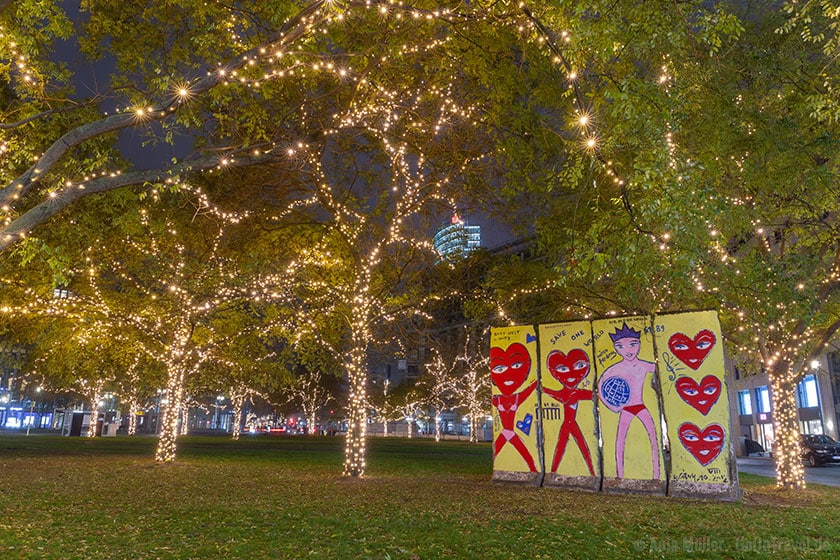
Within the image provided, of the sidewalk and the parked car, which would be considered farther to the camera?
the parked car

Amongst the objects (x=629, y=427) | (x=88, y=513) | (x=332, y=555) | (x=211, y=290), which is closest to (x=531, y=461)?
(x=629, y=427)

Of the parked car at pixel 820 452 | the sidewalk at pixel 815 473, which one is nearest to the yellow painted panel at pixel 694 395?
the sidewalk at pixel 815 473

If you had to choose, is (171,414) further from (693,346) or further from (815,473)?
(815,473)

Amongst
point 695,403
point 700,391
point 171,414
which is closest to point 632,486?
point 695,403

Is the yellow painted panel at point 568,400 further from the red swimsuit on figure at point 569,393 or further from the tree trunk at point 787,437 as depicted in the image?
the tree trunk at point 787,437

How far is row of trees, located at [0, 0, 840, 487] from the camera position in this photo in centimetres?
738

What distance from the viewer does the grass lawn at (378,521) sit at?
20.4 ft

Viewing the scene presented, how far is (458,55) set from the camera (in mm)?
11352

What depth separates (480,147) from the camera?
1491 cm

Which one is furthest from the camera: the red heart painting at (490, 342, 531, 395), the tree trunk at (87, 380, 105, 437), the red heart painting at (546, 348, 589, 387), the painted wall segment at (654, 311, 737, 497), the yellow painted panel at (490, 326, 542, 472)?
the tree trunk at (87, 380, 105, 437)

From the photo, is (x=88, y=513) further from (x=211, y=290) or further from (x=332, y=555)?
(x=211, y=290)

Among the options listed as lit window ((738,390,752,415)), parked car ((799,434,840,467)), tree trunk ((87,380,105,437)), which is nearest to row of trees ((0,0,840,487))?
parked car ((799,434,840,467))

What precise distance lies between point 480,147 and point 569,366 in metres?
6.26

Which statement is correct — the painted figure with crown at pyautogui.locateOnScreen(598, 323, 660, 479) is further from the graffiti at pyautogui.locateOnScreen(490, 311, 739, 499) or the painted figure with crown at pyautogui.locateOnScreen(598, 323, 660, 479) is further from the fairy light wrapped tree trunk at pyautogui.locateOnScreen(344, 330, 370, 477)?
the fairy light wrapped tree trunk at pyautogui.locateOnScreen(344, 330, 370, 477)
